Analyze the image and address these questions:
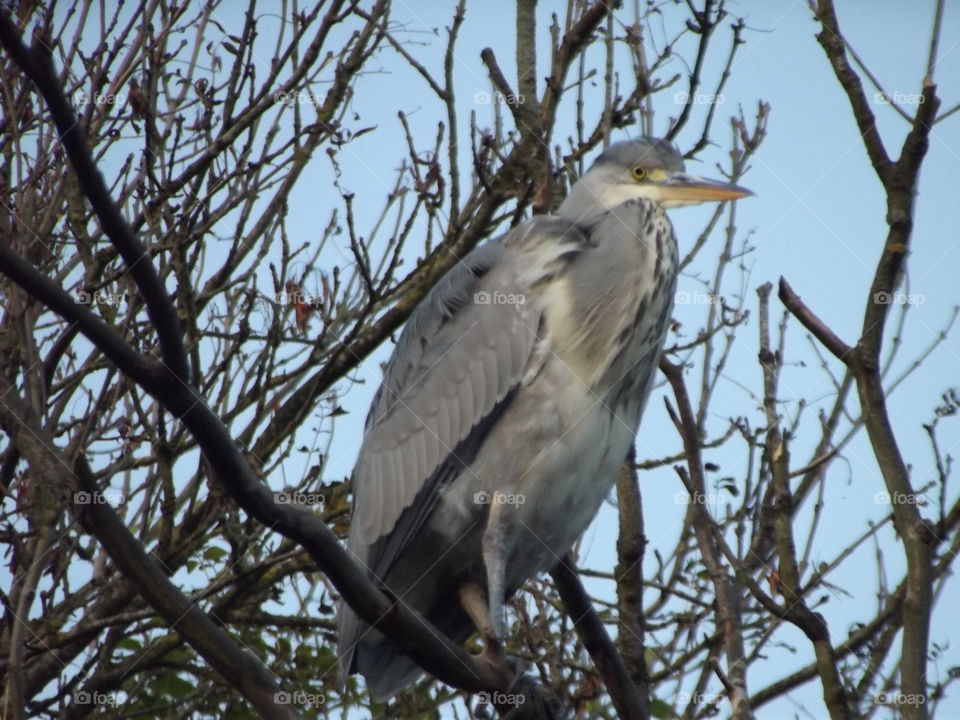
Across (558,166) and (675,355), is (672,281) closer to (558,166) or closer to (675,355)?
(675,355)

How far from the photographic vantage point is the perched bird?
347cm

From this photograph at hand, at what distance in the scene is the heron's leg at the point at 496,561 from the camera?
3.21m

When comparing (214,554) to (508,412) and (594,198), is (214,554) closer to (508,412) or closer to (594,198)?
(508,412)

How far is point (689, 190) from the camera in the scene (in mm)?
3986

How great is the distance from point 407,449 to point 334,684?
0.78 m

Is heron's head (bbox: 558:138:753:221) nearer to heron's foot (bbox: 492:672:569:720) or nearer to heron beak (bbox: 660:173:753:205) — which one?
heron beak (bbox: 660:173:753:205)

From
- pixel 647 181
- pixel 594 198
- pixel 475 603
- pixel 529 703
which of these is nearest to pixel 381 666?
pixel 475 603

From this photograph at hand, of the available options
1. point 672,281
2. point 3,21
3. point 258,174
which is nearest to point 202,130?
point 258,174

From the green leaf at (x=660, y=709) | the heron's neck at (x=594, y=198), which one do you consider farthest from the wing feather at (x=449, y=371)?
the green leaf at (x=660, y=709)

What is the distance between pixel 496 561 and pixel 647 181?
1.47 m

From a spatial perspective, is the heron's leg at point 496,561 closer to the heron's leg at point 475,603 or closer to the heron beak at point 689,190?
the heron's leg at point 475,603

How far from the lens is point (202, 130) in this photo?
3850 mm

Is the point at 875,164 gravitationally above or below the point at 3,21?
below

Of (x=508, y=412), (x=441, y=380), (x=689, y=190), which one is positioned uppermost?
(x=689, y=190)
